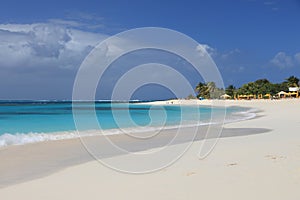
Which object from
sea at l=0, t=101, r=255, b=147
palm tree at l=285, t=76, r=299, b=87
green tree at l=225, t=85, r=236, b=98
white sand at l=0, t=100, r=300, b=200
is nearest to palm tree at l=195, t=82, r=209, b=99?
green tree at l=225, t=85, r=236, b=98

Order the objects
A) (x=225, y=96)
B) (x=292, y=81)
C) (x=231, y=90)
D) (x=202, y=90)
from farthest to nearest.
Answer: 1. (x=202, y=90)
2. (x=231, y=90)
3. (x=225, y=96)
4. (x=292, y=81)

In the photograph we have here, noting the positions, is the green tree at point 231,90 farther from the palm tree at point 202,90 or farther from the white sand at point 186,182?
the white sand at point 186,182

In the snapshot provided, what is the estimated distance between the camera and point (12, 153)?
27.2ft

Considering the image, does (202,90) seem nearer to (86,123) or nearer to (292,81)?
(292,81)

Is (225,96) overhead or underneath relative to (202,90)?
underneath

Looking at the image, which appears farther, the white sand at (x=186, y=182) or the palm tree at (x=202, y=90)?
the palm tree at (x=202, y=90)

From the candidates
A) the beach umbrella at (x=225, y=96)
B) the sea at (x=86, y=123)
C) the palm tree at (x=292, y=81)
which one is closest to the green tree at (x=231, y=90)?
the beach umbrella at (x=225, y=96)

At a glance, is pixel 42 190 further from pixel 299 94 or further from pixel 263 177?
pixel 299 94

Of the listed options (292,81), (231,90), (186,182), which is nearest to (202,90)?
(231,90)

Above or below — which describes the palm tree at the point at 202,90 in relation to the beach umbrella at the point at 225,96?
above

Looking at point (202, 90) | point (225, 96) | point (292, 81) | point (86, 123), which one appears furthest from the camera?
point (202, 90)

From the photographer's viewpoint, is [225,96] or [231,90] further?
[231,90]

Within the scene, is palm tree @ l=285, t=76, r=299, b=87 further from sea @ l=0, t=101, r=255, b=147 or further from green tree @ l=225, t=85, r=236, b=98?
sea @ l=0, t=101, r=255, b=147

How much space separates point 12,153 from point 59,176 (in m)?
3.41
